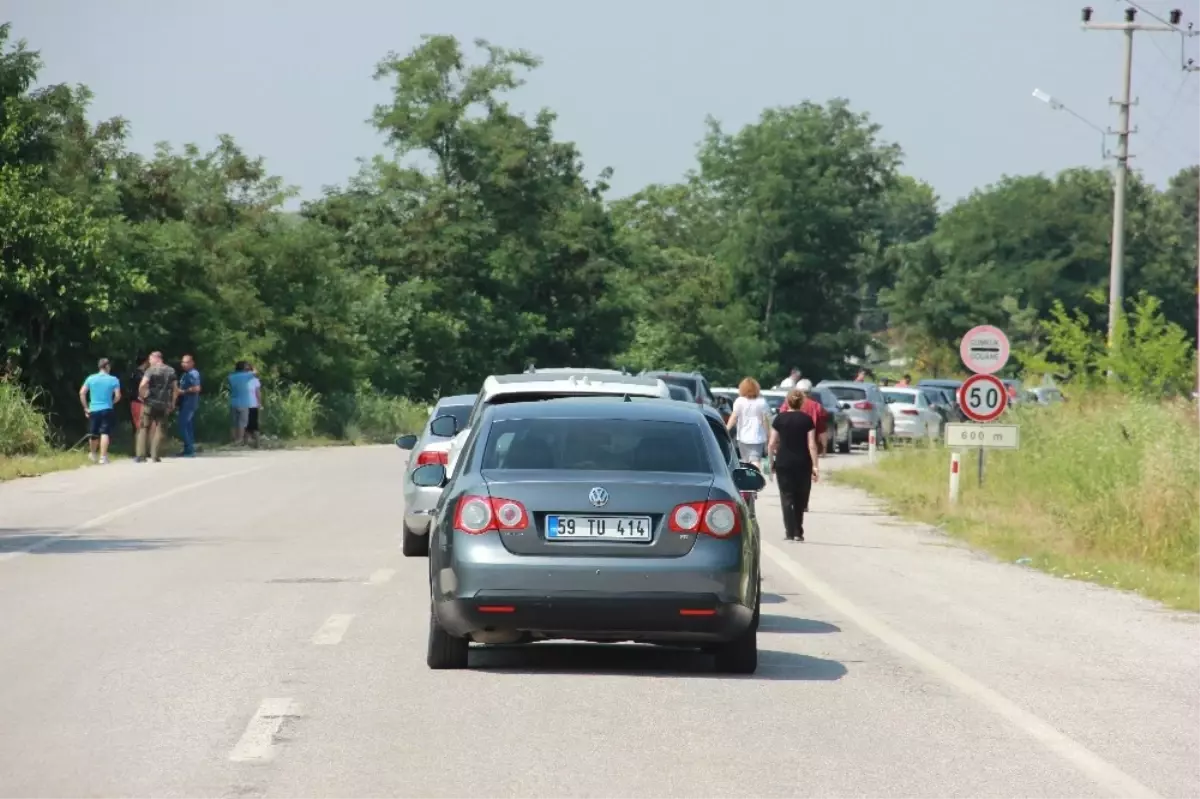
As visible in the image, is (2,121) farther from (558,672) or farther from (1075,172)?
(1075,172)

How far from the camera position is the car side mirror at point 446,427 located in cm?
1839

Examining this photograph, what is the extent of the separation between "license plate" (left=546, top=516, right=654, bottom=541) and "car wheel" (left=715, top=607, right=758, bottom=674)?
0.78m

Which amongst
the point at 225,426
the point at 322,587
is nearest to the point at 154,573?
the point at 322,587

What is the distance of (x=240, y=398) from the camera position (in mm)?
46406

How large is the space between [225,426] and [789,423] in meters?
28.1

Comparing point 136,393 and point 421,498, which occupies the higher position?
point 136,393

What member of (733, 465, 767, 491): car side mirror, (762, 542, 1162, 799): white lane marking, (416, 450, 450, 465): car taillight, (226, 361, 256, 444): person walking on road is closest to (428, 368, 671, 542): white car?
(733, 465, 767, 491): car side mirror

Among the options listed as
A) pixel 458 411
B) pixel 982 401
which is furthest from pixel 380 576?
pixel 982 401

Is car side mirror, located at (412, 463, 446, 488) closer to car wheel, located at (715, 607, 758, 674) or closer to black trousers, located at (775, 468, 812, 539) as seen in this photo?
car wheel, located at (715, 607, 758, 674)

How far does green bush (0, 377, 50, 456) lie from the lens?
123 ft

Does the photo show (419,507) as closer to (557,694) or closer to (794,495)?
(794,495)

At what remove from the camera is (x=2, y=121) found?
42344 millimetres

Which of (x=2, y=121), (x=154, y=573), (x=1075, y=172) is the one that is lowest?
(x=154, y=573)

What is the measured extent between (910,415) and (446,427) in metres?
39.1
